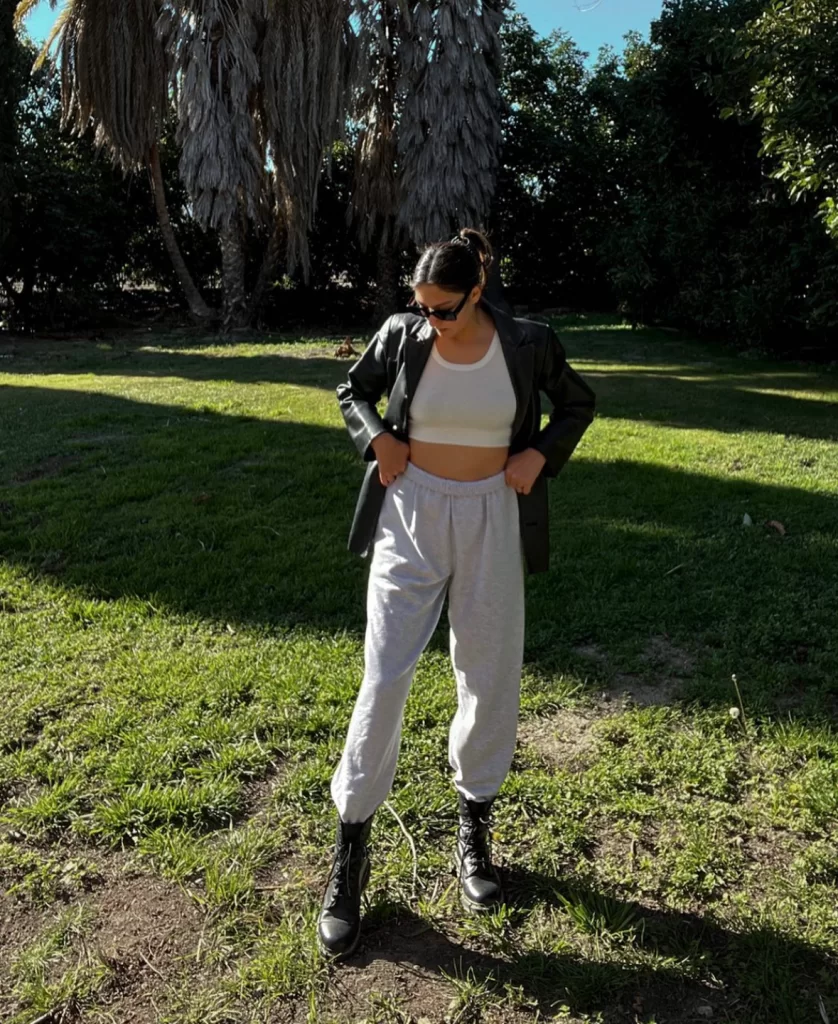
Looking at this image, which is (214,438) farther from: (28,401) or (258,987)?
(258,987)

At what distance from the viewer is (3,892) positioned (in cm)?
243

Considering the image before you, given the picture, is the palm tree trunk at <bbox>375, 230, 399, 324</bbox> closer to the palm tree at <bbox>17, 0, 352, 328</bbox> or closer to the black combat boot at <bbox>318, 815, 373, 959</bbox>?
the palm tree at <bbox>17, 0, 352, 328</bbox>

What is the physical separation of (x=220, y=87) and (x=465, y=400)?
1646 cm

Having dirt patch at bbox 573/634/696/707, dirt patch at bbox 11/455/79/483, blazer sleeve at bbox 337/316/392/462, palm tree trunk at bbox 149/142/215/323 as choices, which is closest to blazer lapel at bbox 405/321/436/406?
blazer sleeve at bbox 337/316/392/462

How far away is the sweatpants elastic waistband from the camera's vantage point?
87.4 inches

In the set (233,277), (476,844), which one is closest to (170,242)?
(233,277)

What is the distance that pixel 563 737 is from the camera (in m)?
3.18

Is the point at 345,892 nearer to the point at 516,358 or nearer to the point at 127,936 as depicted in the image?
the point at 127,936

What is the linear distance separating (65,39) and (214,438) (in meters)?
14.0

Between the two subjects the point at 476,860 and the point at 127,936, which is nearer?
the point at 127,936

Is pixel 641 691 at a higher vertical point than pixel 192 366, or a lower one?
lower

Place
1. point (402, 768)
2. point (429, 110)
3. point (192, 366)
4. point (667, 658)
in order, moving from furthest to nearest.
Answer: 1. point (429, 110)
2. point (192, 366)
3. point (667, 658)
4. point (402, 768)

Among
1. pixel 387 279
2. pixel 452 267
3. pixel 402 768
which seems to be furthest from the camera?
pixel 387 279

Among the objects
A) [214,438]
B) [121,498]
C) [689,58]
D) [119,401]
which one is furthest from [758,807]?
[689,58]
